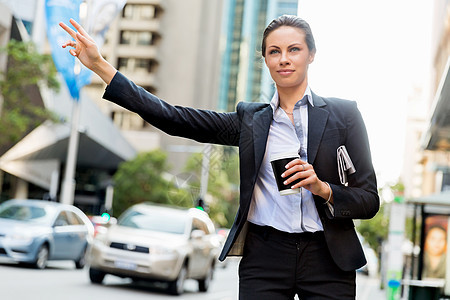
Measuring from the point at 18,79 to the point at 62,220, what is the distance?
791cm

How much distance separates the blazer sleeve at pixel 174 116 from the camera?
9.73ft

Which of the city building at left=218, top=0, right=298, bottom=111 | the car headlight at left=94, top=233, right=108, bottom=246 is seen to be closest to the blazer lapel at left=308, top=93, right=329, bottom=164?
the car headlight at left=94, top=233, right=108, bottom=246

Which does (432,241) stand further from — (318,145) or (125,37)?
(125,37)

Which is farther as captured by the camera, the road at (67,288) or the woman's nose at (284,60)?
the road at (67,288)

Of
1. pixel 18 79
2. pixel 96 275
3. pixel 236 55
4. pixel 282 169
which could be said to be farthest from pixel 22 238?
pixel 236 55

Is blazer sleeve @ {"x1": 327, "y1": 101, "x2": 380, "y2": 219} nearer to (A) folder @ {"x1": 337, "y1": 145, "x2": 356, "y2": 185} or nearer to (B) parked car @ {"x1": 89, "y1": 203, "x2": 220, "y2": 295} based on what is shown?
(A) folder @ {"x1": 337, "y1": 145, "x2": 356, "y2": 185}

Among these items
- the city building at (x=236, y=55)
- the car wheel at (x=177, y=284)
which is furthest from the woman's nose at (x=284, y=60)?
the city building at (x=236, y=55)

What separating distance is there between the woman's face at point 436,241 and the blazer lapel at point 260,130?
12.3 m

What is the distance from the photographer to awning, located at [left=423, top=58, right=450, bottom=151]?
11163 millimetres

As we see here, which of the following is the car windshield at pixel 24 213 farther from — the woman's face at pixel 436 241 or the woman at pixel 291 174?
the woman at pixel 291 174

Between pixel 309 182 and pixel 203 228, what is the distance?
14.1m

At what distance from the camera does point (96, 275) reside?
1489 cm

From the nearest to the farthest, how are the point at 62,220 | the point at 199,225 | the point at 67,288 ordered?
1. the point at 67,288
2. the point at 199,225
3. the point at 62,220

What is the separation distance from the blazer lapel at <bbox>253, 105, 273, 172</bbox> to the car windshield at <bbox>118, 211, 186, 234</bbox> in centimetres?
1221
